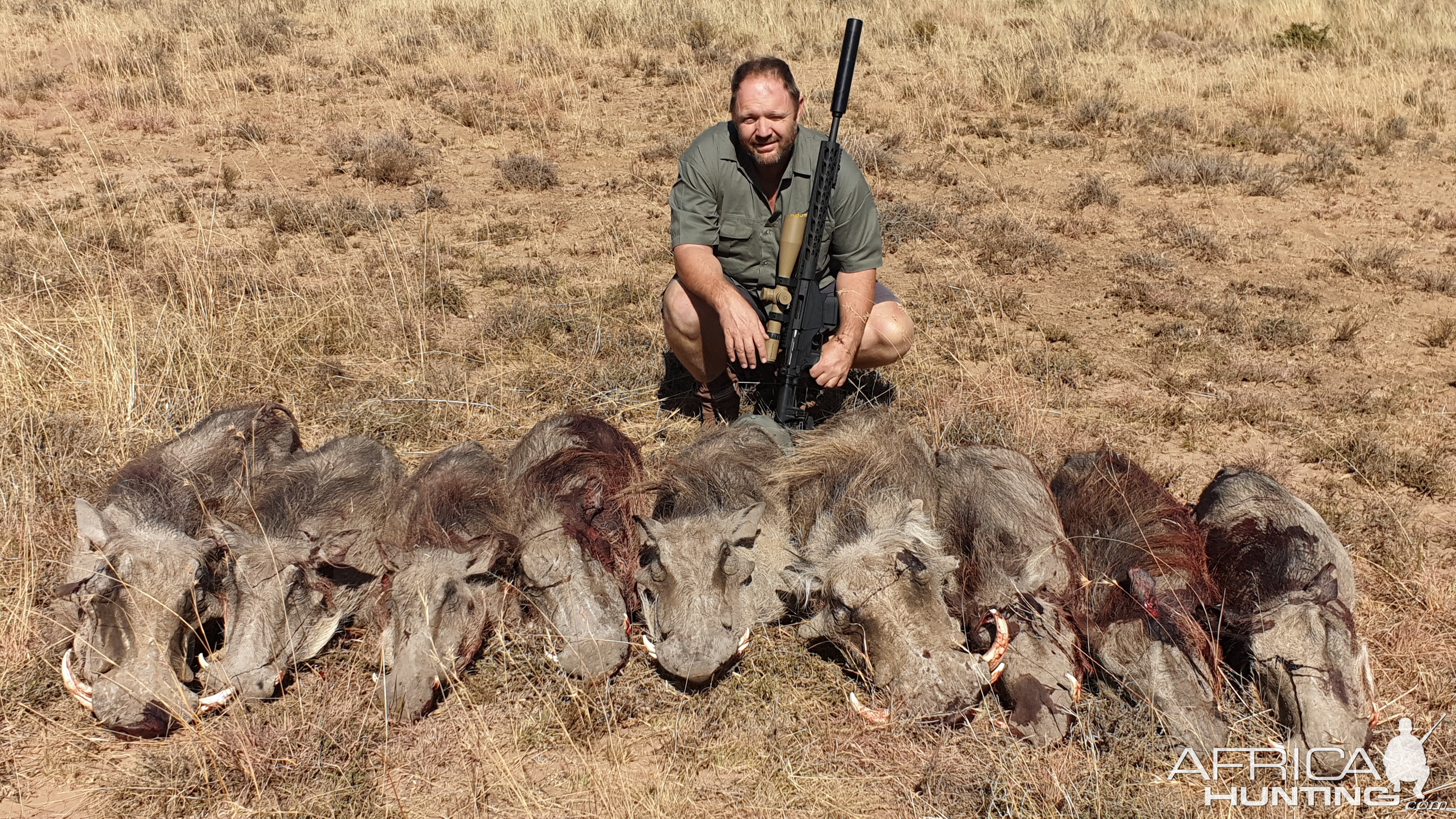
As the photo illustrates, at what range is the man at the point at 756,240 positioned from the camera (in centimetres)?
462

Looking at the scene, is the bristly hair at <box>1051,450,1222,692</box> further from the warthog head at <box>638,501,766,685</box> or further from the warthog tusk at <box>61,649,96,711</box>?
the warthog tusk at <box>61,649,96,711</box>

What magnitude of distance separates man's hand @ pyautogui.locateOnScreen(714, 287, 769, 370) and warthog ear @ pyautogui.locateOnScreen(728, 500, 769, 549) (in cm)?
104

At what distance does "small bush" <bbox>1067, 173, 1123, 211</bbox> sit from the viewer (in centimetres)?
905

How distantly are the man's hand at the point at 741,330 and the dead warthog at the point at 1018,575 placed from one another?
961 mm

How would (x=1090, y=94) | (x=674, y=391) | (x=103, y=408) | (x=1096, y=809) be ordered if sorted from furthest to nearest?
(x=1090, y=94), (x=674, y=391), (x=103, y=408), (x=1096, y=809)

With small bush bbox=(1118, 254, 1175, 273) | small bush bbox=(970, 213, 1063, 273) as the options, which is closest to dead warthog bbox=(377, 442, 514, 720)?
small bush bbox=(970, 213, 1063, 273)

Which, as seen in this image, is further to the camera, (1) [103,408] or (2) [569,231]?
(2) [569,231]

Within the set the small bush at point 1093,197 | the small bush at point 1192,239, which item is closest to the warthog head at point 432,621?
the small bush at point 1192,239

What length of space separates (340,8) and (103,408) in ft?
47.2

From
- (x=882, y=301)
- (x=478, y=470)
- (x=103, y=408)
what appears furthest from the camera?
(x=882, y=301)

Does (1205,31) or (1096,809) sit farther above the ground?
(1205,31)

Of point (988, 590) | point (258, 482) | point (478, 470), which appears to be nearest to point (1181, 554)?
point (988, 590)

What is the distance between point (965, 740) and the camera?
309 cm

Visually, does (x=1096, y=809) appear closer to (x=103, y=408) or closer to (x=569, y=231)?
(x=103, y=408)
